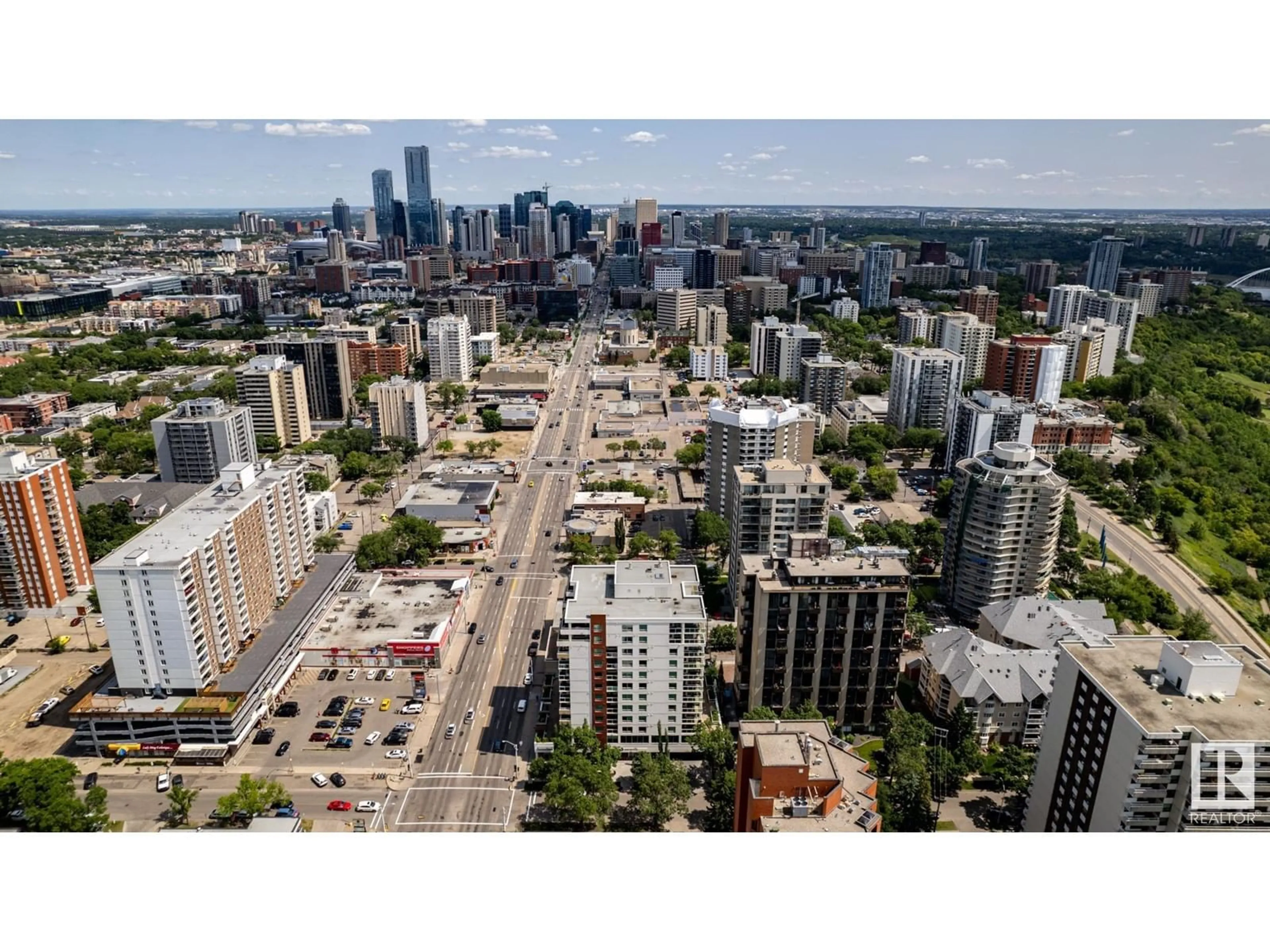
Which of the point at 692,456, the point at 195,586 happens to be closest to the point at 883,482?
the point at 692,456

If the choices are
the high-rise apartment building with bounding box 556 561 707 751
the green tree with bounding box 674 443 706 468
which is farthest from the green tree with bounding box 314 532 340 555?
the green tree with bounding box 674 443 706 468

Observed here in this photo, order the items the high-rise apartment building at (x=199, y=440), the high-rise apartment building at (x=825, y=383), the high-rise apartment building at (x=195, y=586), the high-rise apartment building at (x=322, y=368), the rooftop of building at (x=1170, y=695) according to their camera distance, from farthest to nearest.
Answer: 1. the high-rise apartment building at (x=322, y=368)
2. the high-rise apartment building at (x=825, y=383)
3. the high-rise apartment building at (x=199, y=440)
4. the high-rise apartment building at (x=195, y=586)
5. the rooftop of building at (x=1170, y=695)

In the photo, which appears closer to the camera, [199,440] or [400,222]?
[199,440]

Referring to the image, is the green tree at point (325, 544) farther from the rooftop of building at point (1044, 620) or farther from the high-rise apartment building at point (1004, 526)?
the rooftop of building at point (1044, 620)

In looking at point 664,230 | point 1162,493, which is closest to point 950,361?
point 1162,493

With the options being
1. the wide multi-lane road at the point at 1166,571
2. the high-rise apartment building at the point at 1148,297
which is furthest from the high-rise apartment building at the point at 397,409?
the high-rise apartment building at the point at 1148,297

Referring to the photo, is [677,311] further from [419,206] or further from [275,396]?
[419,206]

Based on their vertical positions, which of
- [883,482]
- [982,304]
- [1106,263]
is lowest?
[883,482]
